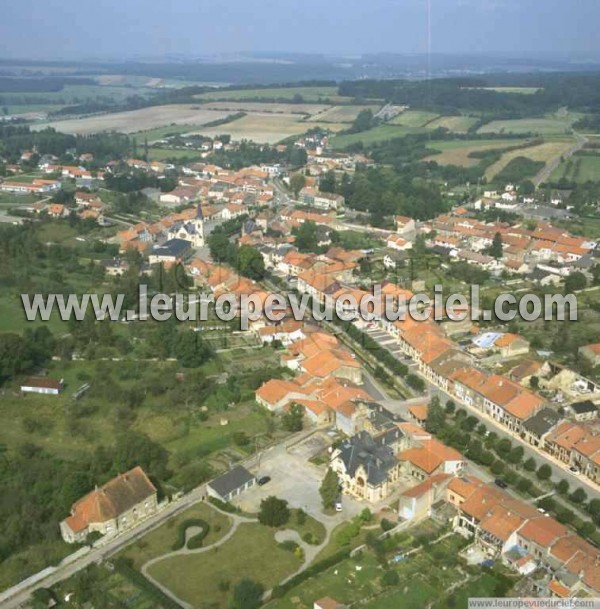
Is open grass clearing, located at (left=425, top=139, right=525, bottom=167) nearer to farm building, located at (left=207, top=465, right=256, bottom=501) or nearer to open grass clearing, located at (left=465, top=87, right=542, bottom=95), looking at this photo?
open grass clearing, located at (left=465, top=87, right=542, bottom=95)

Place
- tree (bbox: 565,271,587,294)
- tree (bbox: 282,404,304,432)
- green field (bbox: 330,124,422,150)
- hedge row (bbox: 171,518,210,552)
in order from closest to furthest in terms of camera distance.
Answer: hedge row (bbox: 171,518,210,552) → tree (bbox: 282,404,304,432) → tree (bbox: 565,271,587,294) → green field (bbox: 330,124,422,150)

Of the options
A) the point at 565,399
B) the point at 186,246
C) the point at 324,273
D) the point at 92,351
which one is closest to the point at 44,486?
the point at 92,351

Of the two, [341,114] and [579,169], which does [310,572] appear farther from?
[341,114]

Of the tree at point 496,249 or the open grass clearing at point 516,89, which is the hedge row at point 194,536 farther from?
the open grass clearing at point 516,89

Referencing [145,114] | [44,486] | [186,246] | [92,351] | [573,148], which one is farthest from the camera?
[145,114]

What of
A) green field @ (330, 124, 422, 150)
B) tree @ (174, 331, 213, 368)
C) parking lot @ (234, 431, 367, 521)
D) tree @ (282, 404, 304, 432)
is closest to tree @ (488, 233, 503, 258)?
tree @ (174, 331, 213, 368)

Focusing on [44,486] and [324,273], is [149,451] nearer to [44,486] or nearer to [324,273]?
[44,486]
